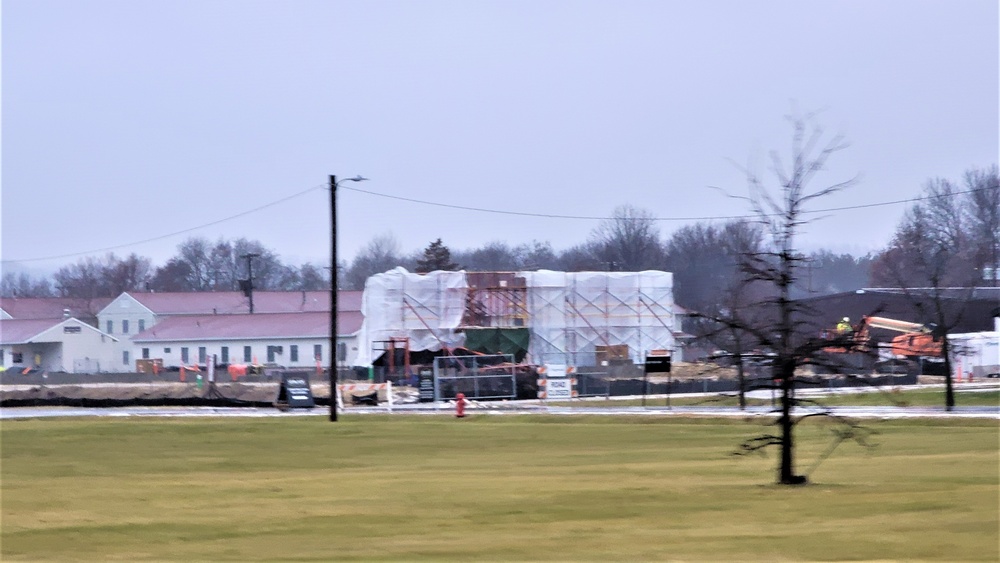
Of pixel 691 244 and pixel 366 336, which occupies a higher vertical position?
pixel 691 244

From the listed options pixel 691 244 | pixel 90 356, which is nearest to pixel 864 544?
pixel 90 356

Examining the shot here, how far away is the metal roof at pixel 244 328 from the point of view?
99.2m

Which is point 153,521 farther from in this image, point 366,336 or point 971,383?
point 366,336

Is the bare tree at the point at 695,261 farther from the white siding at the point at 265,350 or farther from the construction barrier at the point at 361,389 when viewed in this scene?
the construction barrier at the point at 361,389

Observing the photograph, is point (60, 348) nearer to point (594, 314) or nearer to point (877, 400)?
point (594, 314)

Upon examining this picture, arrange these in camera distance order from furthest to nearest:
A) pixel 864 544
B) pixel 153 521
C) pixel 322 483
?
pixel 322 483
pixel 153 521
pixel 864 544

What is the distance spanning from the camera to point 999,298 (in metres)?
83.2

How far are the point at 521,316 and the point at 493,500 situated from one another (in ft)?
193

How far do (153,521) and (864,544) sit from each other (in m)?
8.10

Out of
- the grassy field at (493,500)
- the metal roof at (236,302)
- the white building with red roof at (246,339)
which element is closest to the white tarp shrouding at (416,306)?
the white building with red roof at (246,339)

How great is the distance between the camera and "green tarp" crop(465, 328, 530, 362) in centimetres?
7231

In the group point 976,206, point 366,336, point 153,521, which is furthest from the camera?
point 976,206

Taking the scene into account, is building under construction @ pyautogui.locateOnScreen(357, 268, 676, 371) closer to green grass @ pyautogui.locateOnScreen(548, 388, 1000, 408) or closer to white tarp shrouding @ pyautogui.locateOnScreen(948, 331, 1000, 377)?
white tarp shrouding @ pyautogui.locateOnScreen(948, 331, 1000, 377)

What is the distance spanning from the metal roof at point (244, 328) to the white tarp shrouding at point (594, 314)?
2838 cm
